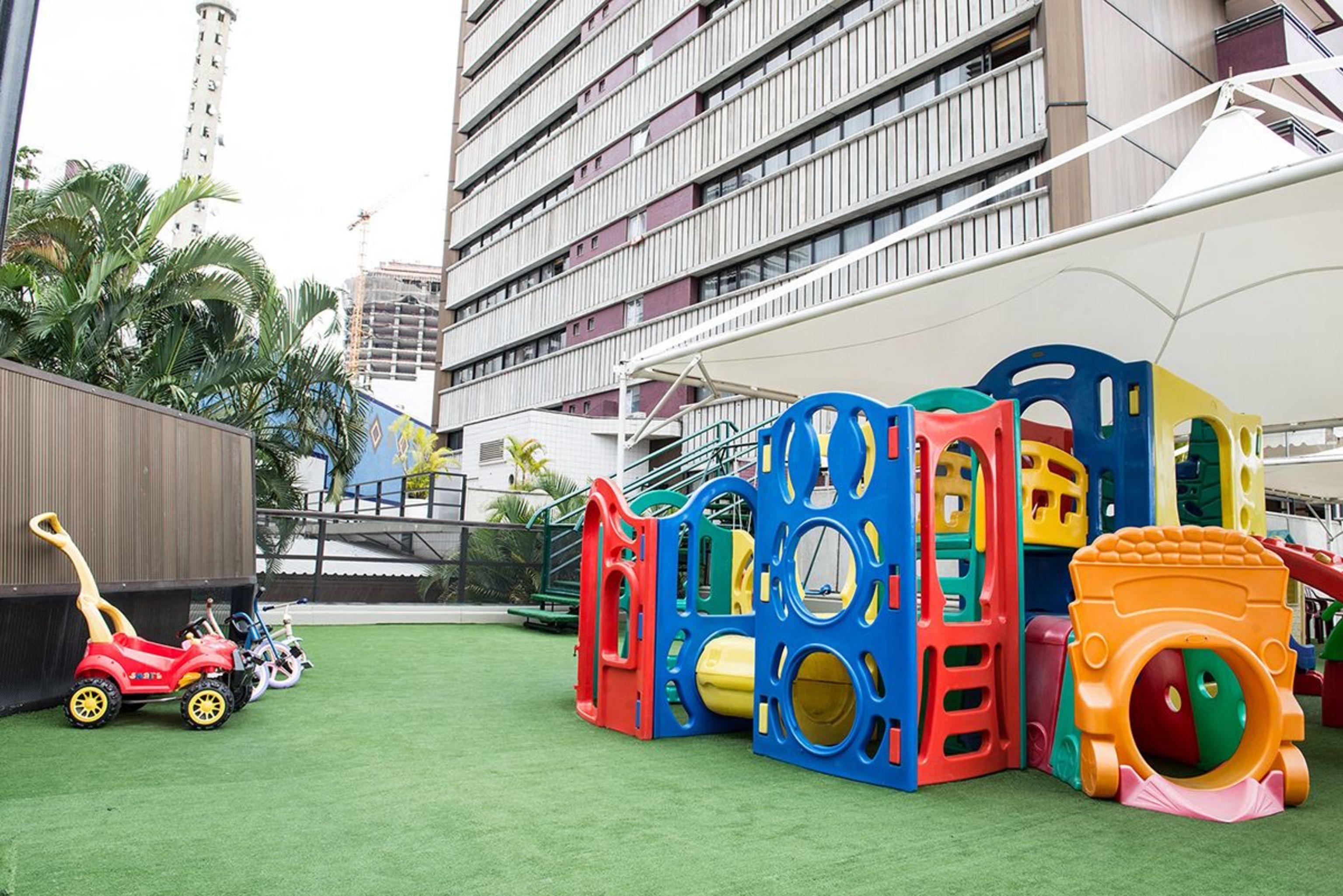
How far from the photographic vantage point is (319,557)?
1172 cm

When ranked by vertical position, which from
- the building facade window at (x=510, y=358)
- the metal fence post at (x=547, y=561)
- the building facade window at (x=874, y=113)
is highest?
the building facade window at (x=874, y=113)

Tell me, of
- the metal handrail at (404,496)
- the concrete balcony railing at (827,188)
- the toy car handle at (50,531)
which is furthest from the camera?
the metal handrail at (404,496)

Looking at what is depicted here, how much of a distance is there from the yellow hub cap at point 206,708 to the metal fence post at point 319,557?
6.51 meters

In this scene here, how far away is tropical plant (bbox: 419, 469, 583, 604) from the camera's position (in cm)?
1330

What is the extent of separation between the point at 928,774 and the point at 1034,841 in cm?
97

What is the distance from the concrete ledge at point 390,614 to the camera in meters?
11.7

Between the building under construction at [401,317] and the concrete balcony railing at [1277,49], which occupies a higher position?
the building under construction at [401,317]

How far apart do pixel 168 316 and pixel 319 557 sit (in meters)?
3.57

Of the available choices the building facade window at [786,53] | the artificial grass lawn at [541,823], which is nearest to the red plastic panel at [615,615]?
the artificial grass lawn at [541,823]

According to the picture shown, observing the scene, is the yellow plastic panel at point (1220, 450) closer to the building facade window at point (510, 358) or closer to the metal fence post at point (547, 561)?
the metal fence post at point (547, 561)

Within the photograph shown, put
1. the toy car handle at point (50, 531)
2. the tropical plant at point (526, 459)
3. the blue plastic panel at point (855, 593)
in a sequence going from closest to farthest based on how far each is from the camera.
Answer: the blue plastic panel at point (855, 593)
the toy car handle at point (50, 531)
the tropical plant at point (526, 459)

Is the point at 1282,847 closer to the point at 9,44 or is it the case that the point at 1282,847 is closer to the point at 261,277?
the point at 9,44

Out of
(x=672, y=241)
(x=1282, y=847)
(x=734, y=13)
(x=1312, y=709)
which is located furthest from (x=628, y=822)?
(x=734, y=13)

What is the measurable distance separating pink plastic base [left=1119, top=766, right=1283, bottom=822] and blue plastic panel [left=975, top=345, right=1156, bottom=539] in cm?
177
